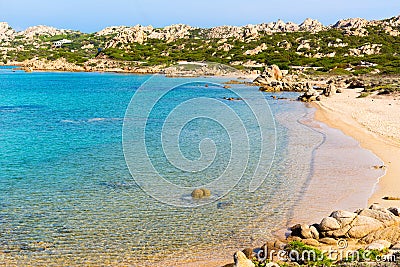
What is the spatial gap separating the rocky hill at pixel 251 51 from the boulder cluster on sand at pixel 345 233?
64780 mm

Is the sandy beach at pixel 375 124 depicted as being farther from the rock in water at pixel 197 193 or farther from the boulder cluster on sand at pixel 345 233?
the rock in water at pixel 197 193

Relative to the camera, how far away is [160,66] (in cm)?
9912

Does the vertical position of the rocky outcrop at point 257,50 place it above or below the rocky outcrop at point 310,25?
below

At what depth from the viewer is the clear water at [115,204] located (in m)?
10.1

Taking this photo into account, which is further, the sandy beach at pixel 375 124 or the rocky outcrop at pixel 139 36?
the rocky outcrop at pixel 139 36

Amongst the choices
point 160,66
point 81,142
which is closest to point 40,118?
point 81,142

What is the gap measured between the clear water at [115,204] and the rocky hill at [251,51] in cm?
5788

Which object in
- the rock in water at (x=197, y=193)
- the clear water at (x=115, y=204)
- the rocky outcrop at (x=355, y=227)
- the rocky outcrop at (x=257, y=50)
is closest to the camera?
the rocky outcrop at (x=355, y=227)

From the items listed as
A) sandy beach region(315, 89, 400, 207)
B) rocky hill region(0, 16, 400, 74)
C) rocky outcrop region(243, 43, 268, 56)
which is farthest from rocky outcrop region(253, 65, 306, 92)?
rocky outcrop region(243, 43, 268, 56)

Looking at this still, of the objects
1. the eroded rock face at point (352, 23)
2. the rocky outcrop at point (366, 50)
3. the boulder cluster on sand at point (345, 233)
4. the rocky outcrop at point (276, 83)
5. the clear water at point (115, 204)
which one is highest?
the eroded rock face at point (352, 23)

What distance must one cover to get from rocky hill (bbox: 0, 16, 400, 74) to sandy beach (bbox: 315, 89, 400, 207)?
3355cm

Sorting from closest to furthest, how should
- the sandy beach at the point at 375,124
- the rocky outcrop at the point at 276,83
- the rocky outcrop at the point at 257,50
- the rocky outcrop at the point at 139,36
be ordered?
the sandy beach at the point at 375,124 < the rocky outcrop at the point at 276,83 < the rocky outcrop at the point at 257,50 < the rocky outcrop at the point at 139,36

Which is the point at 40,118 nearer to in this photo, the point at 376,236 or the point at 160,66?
the point at 376,236

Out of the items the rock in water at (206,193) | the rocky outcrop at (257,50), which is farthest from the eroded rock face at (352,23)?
the rock in water at (206,193)
